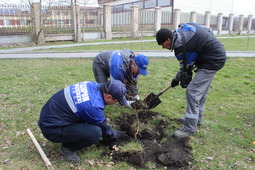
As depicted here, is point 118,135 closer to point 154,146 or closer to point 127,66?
point 154,146

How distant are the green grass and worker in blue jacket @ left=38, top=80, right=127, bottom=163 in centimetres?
45

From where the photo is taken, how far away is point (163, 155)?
10.2 feet

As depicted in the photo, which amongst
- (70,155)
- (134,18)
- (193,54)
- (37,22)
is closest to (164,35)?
(193,54)

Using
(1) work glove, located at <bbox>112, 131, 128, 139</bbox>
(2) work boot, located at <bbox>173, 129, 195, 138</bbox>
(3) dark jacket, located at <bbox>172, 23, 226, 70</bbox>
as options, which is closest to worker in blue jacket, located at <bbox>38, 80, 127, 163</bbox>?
(1) work glove, located at <bbox>112, 131, 128, 139</bbox>

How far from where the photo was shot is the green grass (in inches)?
121

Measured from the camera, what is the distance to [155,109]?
4758 mm

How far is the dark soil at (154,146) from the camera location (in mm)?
3021

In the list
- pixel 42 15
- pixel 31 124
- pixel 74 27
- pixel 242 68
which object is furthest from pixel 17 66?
pixel 74 27

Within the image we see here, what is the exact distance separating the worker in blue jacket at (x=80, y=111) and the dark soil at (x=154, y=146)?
0.58 metres

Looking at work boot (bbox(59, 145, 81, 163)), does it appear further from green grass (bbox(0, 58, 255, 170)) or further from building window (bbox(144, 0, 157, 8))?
building window (bbox(144, 0, 157, 8))

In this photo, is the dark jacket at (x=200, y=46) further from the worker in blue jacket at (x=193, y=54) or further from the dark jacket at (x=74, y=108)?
the dark jacket at (x=74, y=108)

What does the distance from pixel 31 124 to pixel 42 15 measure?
15998 millimetres

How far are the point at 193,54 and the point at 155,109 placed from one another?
1.77 meters

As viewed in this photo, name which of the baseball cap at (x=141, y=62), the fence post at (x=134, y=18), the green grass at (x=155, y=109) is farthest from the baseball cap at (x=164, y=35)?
the fence post at (x=134, y=18)
